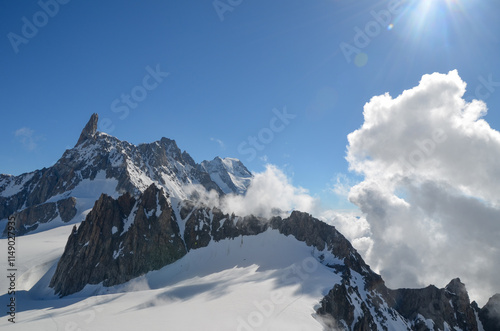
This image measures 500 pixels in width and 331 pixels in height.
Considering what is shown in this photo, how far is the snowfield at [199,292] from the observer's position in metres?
44.5

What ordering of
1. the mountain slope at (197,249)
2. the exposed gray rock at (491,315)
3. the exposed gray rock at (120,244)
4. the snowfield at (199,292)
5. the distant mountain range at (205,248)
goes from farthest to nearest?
the exposed gray rock at (491,315), the exposed gray rock at (120,244), the mountain slope at (197,249), the distant mountain range at (205,248), the snowfield at (199,292)

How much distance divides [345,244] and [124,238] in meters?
93.0

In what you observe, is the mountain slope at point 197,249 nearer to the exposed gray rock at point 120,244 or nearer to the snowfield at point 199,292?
the exposed gray rock at point 120,244

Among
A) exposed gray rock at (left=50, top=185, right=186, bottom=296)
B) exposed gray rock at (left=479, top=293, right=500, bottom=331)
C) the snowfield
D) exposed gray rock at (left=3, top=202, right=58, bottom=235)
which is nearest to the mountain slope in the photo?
exposed gray rock at (left=50, top=185, right=186, bottom=296)

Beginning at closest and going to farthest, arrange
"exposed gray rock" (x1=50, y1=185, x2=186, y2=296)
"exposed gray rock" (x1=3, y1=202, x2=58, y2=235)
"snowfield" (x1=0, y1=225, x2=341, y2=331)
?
1. "snowfield" (x1=0, y1=225, x2=341, y2=331)
2. "exposed gray rock" (x1=50, y1=185, x2=186, y2=296)
3. "exposed gray rock" (x1=3, y1=202, x2=58, y2=235)

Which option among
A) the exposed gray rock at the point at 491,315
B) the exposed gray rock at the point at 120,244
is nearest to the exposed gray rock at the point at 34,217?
the exposed gray rock at the point at 120,244

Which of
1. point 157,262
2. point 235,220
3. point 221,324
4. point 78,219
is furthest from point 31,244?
point 221,324

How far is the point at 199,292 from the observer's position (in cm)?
6819

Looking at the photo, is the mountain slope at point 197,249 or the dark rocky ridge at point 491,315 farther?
the dark rocky ridge at point 491,315

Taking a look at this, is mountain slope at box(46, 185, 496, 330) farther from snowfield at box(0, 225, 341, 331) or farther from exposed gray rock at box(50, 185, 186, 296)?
snowfield at box(0, 225, 341, 331)

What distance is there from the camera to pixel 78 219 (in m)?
166

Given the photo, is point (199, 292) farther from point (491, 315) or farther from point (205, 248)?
point (491, 315)

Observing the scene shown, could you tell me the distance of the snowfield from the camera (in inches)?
1753

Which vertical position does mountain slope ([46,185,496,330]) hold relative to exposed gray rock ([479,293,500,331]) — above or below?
above
